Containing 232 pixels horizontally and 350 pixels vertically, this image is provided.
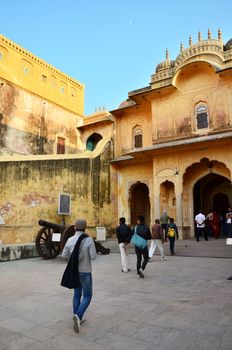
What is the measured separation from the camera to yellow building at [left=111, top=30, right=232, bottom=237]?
51.5ft

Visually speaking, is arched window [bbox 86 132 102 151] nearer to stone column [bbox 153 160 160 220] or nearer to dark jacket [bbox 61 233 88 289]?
stone column [bbox 153 160 160 220]

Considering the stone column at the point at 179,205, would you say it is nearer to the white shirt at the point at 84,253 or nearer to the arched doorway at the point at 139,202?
the arched doorway at the point at 139,202

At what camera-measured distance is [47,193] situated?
15.2m

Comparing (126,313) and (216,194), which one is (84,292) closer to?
(126,313)

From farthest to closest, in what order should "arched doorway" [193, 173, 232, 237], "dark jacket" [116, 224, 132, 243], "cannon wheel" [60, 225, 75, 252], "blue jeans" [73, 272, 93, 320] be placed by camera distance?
"arched doorway" [193, 173, 232, 237], "cannon wheel" [60, 225, 75, 252], "dark jacket" [116, 224, 132, 243], "blue jeans" [73, 272, 93, 320]

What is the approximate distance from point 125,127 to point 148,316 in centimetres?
1743

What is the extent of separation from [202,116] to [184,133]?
1381 mm

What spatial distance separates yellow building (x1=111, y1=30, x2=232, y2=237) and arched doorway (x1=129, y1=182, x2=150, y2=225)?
93cm

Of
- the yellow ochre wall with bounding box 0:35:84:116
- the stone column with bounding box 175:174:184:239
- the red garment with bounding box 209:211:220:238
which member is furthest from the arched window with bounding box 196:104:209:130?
the yellow ochre wall with bounding box 0:35:84:116

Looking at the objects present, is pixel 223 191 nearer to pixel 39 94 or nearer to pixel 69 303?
pixel 39 94

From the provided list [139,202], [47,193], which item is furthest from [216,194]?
[47,193]

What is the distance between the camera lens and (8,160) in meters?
14.5

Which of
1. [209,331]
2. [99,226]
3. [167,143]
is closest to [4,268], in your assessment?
[209,331]

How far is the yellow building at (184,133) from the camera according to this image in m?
15.7
